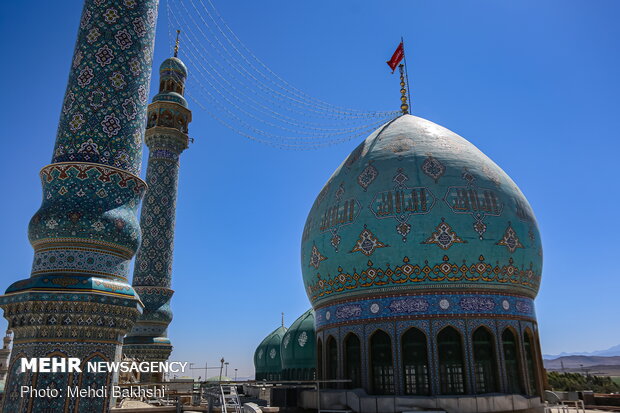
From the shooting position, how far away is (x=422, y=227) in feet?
45.2

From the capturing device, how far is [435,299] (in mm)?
13539

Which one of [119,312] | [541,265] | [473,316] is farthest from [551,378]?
[119,312]

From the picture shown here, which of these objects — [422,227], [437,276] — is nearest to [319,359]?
[437,276]

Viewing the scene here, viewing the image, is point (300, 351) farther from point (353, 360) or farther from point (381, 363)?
point (381, 363)

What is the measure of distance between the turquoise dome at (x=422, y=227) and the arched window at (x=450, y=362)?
4.01ft

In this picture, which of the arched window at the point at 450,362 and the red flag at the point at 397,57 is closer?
the arched window at the point at 450,362

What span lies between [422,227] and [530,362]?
16.4ft

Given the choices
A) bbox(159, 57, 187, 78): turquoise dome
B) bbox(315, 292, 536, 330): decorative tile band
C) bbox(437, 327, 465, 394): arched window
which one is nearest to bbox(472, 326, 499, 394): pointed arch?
bbox(437, 327, 465, 394): arched window

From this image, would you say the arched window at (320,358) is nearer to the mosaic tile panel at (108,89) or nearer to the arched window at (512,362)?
the arched window at (512,362)

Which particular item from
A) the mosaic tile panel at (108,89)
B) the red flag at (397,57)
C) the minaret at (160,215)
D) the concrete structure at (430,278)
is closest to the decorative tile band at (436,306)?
the concrete structure at (430,278)

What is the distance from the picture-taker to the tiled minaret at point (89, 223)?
7.55 m

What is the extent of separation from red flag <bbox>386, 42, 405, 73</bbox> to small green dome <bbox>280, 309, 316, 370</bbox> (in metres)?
13.4

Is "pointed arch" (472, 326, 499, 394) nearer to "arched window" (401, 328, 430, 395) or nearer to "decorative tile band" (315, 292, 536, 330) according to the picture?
"decorative tile band" (315, 292, 536, 330)

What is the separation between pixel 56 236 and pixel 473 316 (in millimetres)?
10402
